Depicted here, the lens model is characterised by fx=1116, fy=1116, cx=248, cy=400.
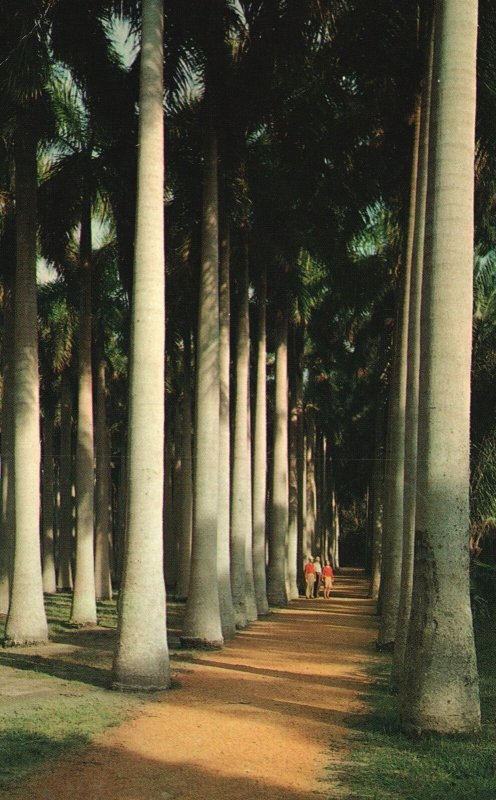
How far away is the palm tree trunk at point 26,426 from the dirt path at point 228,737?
3.29 metres

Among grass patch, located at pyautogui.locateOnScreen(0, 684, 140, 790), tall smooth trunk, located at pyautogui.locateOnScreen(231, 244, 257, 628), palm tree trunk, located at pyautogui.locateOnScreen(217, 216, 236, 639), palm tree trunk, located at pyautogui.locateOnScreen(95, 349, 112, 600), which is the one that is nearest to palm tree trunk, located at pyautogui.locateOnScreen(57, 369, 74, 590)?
palm tree trunk, located at pyautogui.locateOnScreen(95, 349, 112, 600)

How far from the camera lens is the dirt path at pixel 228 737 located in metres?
8.55

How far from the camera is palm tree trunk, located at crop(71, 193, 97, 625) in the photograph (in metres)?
24.6

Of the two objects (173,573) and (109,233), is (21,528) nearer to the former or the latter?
(109,233)

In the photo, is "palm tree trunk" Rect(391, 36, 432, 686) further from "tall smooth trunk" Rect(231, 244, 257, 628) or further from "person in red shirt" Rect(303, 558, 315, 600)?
"person in red shirt" Rect(303, 558, 315, 600)

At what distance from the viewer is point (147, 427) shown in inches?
567

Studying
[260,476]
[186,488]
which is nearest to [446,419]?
[260,476]

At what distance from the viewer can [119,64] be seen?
20828 millimetres

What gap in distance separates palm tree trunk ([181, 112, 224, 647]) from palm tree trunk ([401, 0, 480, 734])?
8745 mm

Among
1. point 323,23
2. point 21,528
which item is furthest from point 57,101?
point 21,528

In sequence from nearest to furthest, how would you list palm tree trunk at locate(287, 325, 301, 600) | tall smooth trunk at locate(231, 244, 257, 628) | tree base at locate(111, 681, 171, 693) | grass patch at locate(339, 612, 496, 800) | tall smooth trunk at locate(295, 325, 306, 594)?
1. grass patch at locate(339, 612, 496, 800)
2. tree base at locate(111, 681, 171, 693)
3. tall smooth trunk at locate(231, 244, 257, 628)
4. palm tree trunk at locate(287, 325, 301, 600)
5. tall smooth trunk at locate(295, 325, 306, 594)

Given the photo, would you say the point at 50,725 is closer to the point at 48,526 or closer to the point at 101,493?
the point at 101,493

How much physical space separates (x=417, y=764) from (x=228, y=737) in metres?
2.10

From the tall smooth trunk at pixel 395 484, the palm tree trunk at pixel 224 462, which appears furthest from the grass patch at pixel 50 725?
the palm tree trunk at pixel 224 462
